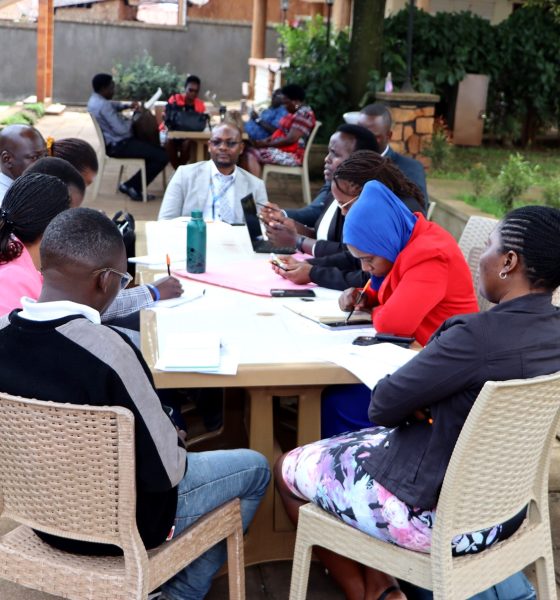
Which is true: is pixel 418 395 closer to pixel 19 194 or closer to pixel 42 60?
pixel 19 194

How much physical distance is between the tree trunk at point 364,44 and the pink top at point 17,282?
7496 millimetres

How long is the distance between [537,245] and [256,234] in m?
2.33

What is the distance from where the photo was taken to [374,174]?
3.69m

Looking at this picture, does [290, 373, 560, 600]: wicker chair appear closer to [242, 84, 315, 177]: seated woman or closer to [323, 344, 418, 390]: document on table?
[323, 344, 418, 390]: document on table

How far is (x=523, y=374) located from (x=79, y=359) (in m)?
1.05

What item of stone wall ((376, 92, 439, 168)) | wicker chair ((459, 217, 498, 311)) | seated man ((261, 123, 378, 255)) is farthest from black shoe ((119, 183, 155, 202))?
wicker chair ((459, 217, 498, 311))

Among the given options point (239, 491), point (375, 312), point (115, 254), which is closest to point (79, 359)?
point (115, 254)

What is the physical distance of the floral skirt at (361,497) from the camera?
2320 millimetres

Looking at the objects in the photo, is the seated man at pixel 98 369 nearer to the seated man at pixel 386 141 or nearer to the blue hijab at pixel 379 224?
the blue hijab at pixel 379 224

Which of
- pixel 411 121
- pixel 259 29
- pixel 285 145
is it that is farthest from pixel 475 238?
pixel 259 29

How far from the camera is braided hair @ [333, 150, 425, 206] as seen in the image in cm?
369

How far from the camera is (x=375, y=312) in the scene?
125 inches

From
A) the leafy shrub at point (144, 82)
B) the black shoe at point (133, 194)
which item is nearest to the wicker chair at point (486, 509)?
the black shoe at point (133, 194)

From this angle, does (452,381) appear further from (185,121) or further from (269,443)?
(185,121)
